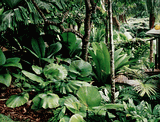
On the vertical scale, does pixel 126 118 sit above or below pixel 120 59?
below

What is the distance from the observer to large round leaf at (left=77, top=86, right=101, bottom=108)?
2044 millimetres

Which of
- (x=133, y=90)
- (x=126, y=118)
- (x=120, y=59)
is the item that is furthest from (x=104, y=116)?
(x=120, y=59)

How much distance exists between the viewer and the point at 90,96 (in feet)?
6.76

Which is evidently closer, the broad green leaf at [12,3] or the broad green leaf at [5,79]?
the broad green leaf at [5,79]

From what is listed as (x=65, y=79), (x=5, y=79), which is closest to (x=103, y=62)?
(x=65, y=79)

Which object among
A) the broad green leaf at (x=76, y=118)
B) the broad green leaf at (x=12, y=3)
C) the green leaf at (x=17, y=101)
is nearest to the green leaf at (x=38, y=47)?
the broad green leaf at (x=12, y=3)

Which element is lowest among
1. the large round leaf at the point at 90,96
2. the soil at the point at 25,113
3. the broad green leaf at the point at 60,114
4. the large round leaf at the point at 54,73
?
the soil at the point at 25,113

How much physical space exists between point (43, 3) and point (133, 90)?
8.19 feet

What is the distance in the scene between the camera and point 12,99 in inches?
100

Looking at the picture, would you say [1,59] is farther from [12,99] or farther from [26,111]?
[26,111]

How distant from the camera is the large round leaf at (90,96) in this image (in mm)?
2044

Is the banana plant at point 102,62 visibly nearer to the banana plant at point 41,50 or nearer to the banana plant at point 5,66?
the banana plant at point 41,50

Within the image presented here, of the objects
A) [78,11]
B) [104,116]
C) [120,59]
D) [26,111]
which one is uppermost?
[78,11]

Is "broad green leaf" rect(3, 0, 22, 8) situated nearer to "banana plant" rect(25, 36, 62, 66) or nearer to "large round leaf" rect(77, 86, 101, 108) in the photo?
"banana plant" rect(25, 36, 62, 66)
